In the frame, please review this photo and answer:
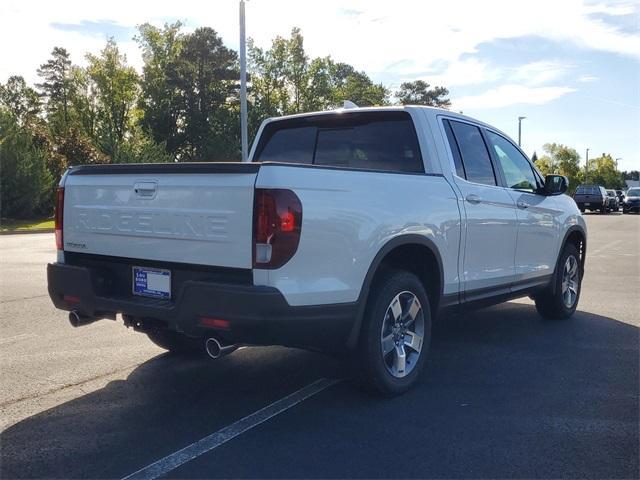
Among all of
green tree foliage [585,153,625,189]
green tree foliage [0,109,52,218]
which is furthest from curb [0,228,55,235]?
green tree foliage [585,153,625,189]

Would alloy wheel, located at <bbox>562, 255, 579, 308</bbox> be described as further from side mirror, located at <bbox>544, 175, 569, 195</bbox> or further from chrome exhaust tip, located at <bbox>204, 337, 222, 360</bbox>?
chrome exhaust tip, located at <bbox>204, 337, 222, 360</bbox>

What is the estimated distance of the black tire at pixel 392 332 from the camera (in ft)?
13.6

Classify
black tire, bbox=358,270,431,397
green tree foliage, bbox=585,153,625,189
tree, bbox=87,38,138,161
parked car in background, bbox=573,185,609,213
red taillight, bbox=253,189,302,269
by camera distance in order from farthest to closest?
green tree foliage, bbox=585,153,625,189
tree, bbox=87,38,138,161
parked car in background, bbox=573,185,609,213
black tire, bbox=358,270,431,397
red taillight, bbox=253,189,302,269

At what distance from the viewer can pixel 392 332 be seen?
14.6 feet

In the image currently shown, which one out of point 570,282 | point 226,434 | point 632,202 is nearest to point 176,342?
point 226,434

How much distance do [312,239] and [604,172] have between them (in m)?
120

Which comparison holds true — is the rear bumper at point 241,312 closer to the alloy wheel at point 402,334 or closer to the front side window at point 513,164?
the alloy wheel at point 402,334

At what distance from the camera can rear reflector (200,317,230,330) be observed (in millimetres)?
3637

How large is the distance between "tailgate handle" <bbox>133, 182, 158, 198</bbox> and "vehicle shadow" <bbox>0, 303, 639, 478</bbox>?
1.36m

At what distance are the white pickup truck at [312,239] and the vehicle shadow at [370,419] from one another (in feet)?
1.29

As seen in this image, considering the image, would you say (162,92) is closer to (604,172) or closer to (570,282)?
(570,282)

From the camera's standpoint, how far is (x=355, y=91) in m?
72.5

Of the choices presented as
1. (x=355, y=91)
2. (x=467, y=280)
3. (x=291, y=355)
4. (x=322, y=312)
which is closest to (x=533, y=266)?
(x=467, y=280)

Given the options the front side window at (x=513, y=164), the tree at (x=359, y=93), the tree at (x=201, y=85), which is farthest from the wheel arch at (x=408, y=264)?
the tree at (x=359, y=93)
